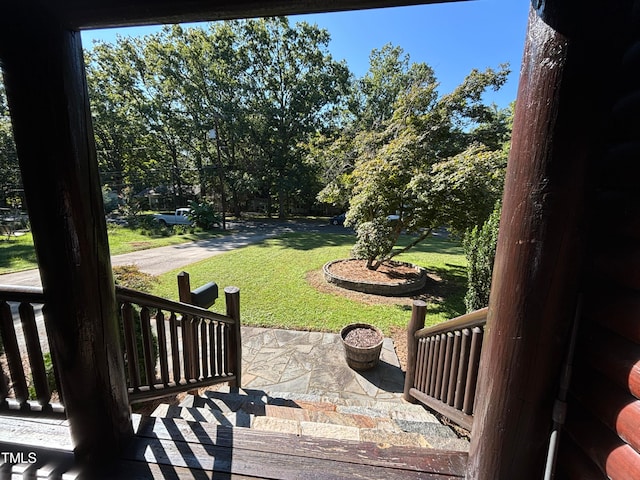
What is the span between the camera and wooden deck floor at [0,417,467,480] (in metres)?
1.38

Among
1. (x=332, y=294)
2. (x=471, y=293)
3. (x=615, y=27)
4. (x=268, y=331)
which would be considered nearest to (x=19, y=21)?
(x=615, y=27)

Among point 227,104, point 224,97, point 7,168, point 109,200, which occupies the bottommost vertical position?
point 109,200

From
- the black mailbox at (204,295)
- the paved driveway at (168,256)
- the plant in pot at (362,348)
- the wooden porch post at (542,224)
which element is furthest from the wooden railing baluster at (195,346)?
the paved driveway at (168,256)

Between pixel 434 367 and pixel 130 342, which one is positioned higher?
pixel 130 342

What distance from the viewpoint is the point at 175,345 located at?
2209 millimetres

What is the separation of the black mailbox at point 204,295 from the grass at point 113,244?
21.9 ft

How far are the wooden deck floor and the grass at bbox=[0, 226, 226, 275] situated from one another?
7914 mm

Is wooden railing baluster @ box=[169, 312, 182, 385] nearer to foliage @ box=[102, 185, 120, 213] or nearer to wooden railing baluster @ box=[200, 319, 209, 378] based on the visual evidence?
wooden railing baluster @ box=[200, 319, 209, 378]

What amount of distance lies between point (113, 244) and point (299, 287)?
31.1 feet

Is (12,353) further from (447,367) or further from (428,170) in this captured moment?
(428,170)

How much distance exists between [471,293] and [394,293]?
2.57 metres

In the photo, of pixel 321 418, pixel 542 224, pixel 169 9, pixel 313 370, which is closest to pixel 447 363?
pixel 321 418

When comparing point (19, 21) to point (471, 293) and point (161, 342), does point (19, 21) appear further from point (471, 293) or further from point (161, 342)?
point (471, 293)

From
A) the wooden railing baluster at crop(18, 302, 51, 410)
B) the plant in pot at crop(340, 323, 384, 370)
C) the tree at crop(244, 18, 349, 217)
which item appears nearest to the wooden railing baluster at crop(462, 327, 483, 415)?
the plant in pot at crop(340, 323, 384, 370)
